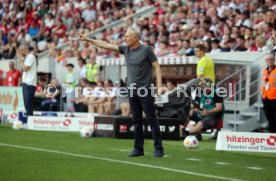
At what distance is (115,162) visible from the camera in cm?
1166

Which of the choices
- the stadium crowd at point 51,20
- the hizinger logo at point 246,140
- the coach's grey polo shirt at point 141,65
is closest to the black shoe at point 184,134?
the hizinger logo at point 246,140

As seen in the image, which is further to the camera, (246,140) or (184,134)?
(184,134)

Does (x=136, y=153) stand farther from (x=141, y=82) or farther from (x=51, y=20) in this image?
(x=51, y=20)

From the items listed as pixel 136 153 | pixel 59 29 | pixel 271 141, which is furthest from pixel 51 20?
pixel 136 153

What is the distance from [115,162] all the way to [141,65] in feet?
6.04

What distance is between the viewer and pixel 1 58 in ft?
111

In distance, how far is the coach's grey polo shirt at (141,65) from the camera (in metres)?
12.6

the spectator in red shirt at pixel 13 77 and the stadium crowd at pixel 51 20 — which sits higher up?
the stadium crowd at pixel 51 20

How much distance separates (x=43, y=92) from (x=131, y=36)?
14.1 meters

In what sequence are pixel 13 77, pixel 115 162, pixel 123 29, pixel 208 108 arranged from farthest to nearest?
pixel 123 29 → pixel 13 77 → pixel 208 108 → pixel 115 162

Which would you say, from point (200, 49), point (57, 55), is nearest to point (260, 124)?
point (200, 49)

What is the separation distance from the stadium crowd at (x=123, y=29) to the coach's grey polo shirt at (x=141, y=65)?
25.8ft

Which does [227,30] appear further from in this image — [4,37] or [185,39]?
[4,37]

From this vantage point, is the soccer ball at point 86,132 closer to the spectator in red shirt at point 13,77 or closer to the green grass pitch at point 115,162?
the green grass pitch at point 115,162
